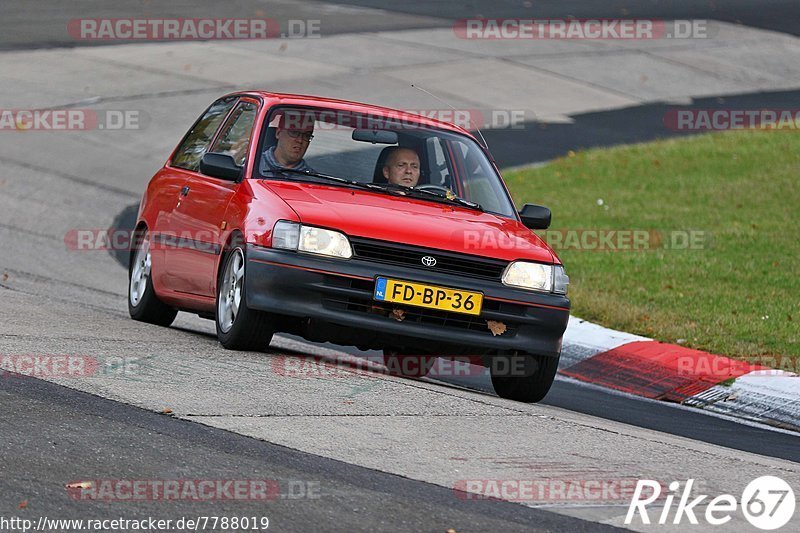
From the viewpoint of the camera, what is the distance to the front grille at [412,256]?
330 inches

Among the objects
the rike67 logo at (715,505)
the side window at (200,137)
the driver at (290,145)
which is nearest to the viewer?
the rike67 logo at (715,505)

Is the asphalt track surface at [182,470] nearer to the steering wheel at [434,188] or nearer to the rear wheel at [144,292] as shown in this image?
the steering wheel at [434,188]

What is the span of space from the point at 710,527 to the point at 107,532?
2.31m

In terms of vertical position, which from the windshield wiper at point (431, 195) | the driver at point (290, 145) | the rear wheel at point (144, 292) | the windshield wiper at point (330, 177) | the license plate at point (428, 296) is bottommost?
the rear wheel at point (144, 292)

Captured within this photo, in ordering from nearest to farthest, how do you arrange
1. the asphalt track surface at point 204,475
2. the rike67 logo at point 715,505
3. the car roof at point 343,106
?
the asphalt track surface at point 204,475, the rike67 logo at point 715,505, the car roof at point 343,106

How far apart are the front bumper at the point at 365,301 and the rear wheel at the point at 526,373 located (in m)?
0.38

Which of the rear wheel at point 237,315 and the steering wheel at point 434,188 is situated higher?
the steering wheel at point 434,188

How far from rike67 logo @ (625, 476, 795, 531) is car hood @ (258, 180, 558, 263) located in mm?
2326

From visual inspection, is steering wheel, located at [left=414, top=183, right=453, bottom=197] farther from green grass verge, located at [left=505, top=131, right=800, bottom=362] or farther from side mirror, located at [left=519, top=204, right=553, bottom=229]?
green grass verge, located at [left=505, top=131, right=800, bottom=362]

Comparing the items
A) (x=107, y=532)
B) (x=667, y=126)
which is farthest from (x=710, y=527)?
(x=667, y=126)

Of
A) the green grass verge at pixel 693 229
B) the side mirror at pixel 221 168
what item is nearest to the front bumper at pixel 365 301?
the side mirror at pixel 221 168

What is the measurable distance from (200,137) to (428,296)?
3.01 meters

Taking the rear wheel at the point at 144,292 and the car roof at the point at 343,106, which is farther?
the rear wheel at the point at 144,292

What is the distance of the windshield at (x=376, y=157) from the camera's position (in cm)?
941
